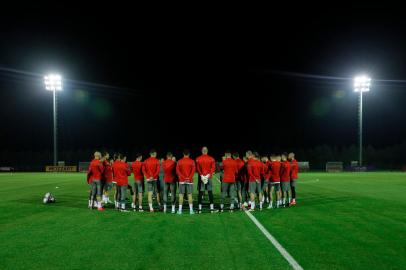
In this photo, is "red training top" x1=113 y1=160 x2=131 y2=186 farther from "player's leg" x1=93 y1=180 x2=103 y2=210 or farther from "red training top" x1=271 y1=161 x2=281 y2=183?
"red training top" x1=271 y1=161 x2=281 y2=183

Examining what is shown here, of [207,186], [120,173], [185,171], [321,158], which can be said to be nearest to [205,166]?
[185,171]

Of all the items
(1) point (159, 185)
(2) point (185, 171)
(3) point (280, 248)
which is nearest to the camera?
(3) point (280, 248)

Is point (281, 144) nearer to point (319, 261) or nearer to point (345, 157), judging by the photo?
point (345, 157)

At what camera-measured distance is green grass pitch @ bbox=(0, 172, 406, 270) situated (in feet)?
22.9

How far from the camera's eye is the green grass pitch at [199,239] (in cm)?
698

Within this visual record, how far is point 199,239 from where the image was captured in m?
8.92

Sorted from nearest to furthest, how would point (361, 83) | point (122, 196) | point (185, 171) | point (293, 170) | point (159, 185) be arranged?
point (185, 171)
point (122, 196)
point (293, 170)
point (159, 185)
point (361, 83)

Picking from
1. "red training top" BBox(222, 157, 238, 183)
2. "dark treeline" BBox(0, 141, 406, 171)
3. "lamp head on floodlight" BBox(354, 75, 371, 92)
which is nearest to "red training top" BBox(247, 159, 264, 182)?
"red training top" BBox(222, 157, 238, 183)

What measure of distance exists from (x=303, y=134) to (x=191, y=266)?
243 feet

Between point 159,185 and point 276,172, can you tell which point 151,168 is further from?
point 276,172

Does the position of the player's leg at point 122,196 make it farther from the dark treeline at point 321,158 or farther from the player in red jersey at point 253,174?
the dark treeline at point 321,158

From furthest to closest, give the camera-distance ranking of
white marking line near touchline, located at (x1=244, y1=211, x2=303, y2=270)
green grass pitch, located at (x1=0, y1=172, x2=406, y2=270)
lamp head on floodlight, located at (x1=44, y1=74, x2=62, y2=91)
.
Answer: lamp head on floodlight, located at (x1=44, y1=74, x2=62, y2=91), green grass pitch, located at (x1=0, y1=172, x2=406, y2=270), white marking line near touchline, located at (x1=244, y1=211, x2=303, y2=270)

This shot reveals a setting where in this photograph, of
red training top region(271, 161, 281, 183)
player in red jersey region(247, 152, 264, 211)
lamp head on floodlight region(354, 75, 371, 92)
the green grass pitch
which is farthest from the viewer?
lamp head on floodlight region(354, 75, 371, 92)

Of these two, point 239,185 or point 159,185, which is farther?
point 239,185
